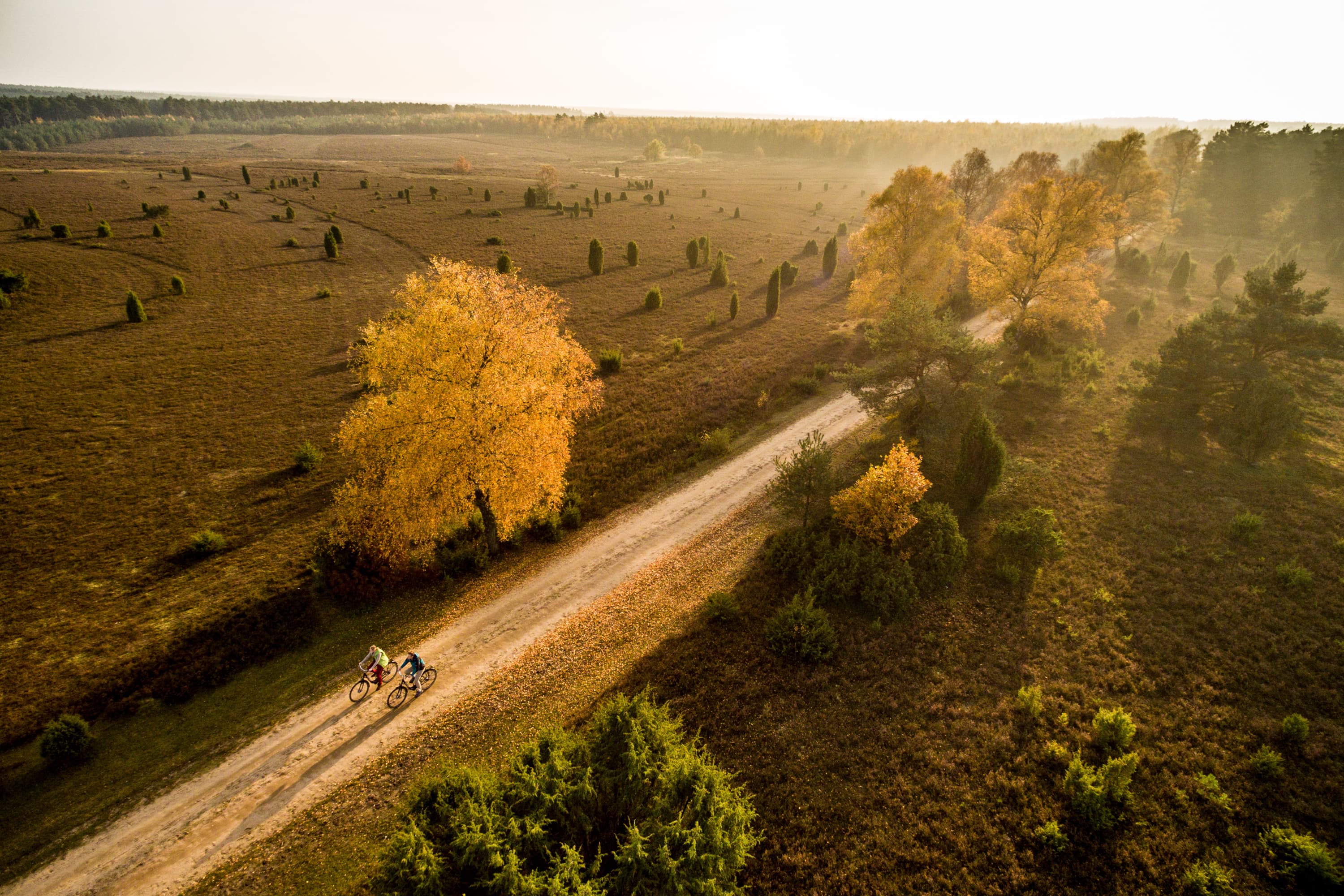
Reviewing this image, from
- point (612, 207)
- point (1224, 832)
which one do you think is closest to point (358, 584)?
point (1224, 832)

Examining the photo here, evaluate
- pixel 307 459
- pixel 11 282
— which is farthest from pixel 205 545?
pixel 11 282

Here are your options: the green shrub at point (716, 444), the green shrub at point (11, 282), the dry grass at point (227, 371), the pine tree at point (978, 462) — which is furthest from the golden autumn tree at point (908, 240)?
the green shrub at point (11, 282)

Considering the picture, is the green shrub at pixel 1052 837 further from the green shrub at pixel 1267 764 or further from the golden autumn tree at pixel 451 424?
the golden autumn tree at pixel 451 424

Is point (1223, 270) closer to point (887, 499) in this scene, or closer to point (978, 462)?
point (978, 462)

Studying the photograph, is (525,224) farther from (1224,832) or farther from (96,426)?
(1224,832)

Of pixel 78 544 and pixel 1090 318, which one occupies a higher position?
pixel 1090 318

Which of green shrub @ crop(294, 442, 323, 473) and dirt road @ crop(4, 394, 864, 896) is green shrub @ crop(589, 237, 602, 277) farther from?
dirt road @ crop(4, 394, 864, 896)
